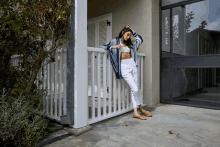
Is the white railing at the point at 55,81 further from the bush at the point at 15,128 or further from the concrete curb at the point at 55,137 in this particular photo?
the bush at the point at 15,128

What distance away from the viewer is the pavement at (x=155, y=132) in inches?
80.4

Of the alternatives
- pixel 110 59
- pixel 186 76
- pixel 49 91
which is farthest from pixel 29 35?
pixel 186 76

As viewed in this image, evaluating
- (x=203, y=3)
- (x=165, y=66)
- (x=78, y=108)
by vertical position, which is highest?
(x=203, y=3)

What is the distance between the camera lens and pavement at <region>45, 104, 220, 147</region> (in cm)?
204

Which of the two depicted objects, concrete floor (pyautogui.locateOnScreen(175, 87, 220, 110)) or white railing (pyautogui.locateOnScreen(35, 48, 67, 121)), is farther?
concrete floor (pyautogui.locateOnScreen(175, 87, 220, 110))

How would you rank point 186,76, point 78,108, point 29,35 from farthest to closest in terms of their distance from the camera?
point 186,76
point 78,108
point 29,35

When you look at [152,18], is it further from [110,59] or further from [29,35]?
[29,35]

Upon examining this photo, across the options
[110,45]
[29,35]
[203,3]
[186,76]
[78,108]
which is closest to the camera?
[29,35]

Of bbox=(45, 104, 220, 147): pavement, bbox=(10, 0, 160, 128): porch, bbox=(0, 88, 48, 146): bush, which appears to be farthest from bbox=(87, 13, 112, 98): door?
bbox=(0, 88, 48, 146): bush

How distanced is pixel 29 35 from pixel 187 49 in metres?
3.43

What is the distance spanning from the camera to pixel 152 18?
3986mm

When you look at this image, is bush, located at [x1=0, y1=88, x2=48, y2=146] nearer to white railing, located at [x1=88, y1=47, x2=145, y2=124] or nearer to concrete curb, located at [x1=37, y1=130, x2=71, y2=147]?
concrete curb, located at [x1=37, y1=130, x2=71, y2=147]

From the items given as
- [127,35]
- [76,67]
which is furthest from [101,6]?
[76,67]

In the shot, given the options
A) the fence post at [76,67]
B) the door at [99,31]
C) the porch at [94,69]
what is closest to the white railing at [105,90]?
the porch at [94,69]
